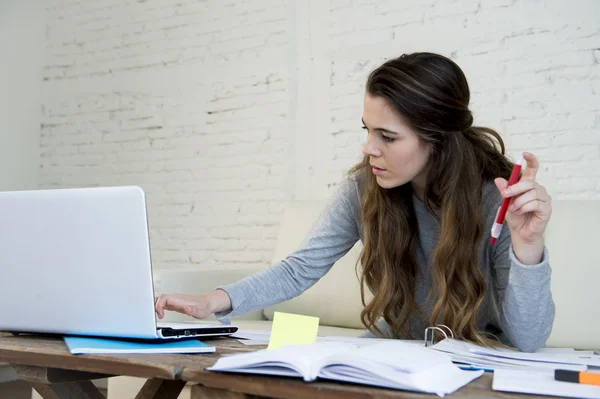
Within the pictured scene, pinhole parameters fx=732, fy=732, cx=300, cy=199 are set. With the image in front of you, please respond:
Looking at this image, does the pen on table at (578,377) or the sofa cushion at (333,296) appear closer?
the pen on table at (578,377)

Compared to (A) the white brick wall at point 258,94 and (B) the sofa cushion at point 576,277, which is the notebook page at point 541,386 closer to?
(B) the sofa cushion at point 576,277

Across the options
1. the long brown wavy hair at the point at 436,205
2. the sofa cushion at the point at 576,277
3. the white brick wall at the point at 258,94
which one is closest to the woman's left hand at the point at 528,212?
the long brown wavy hair at the point at 436,205

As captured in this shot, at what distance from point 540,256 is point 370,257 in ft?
1.32

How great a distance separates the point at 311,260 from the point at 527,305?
0.55 meters

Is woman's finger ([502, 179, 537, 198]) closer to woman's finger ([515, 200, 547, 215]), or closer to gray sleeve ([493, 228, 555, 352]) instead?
woman's finger ([515, 200, 547, 215])

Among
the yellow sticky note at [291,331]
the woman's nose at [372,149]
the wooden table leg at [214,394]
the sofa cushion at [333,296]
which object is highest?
the woman's nose at [372,149]

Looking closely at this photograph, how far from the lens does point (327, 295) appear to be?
265 centimetres

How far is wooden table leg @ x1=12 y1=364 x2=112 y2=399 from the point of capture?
1.15 meters

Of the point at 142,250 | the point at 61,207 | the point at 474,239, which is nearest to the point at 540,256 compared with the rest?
the point at 474,239

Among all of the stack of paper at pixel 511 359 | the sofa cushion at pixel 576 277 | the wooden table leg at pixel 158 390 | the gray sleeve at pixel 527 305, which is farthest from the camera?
the sofa cushion at pixel 576 277

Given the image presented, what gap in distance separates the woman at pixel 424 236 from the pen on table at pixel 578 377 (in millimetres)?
451

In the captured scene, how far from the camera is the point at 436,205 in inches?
67.1

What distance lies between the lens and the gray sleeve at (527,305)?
1.36 meters

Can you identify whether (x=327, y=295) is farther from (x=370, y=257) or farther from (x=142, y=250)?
(x=142, y=250)
